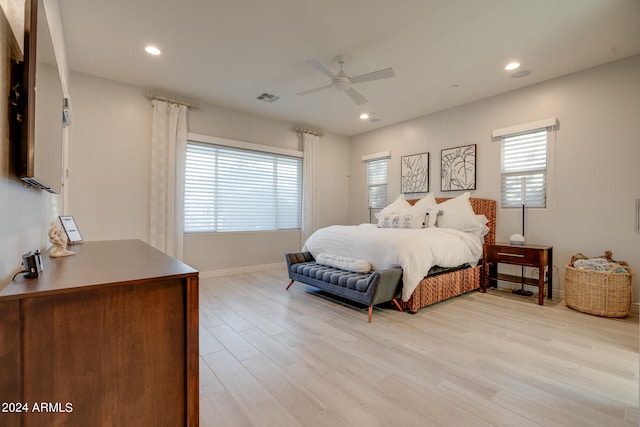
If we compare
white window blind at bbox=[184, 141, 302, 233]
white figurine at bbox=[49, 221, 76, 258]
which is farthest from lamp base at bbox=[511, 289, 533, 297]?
white figurine at bbox=[49, 221, 76, 258]

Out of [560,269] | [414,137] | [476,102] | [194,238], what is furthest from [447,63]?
[194,238]

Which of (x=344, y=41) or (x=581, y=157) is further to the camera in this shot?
(x=581, y=157)

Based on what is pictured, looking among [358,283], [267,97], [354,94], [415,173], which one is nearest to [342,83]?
[354,94]

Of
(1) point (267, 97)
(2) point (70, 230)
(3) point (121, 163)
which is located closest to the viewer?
(2) point (70, 230)

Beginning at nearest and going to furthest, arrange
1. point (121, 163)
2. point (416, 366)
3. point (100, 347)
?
point (100, 347)
point (416, 366)
point (121, 163)

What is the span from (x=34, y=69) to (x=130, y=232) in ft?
11.0

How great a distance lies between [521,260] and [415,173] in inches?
88.9

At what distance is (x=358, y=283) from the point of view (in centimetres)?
291

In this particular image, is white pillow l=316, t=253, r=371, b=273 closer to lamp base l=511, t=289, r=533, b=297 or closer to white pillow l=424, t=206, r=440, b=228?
white pillow l=424, t=206, r=440, b=228

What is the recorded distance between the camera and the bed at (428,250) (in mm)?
3002

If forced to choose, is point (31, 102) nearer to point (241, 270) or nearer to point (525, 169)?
point (241, 270)

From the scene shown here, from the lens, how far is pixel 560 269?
365cm

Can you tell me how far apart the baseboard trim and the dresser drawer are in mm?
3418

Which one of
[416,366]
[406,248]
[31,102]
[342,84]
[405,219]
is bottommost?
[416,366]
